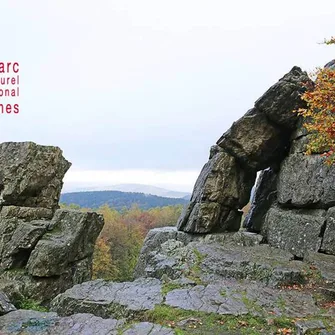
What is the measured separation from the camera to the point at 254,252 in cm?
1828

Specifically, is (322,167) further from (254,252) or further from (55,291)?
(55,291)

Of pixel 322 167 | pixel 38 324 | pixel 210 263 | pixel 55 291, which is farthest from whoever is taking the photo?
→ pixel 55 291

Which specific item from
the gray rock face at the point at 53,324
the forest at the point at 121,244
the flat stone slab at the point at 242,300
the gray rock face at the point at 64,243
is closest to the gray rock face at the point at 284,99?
the flat stone slab at the point at 242,300

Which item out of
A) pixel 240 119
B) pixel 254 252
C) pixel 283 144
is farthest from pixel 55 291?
pixel 283 144

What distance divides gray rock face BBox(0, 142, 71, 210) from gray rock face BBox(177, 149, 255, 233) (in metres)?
10.0

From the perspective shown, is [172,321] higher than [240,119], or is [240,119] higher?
[240,119]

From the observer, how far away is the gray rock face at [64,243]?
2155 cm

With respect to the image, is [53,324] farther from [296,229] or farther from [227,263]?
[296,229]

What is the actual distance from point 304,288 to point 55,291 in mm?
14780

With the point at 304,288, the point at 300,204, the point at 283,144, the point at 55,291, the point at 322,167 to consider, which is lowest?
the point at 55,291

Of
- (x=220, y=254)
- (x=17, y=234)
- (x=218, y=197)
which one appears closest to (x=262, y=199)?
(x=218, y=197)

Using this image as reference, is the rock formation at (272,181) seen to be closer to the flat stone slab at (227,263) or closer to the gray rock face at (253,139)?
the gray rock face at (253,139)

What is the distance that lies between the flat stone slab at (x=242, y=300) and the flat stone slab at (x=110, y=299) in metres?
0.79

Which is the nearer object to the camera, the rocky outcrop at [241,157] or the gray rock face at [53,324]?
the gray rock face at [53,324]
